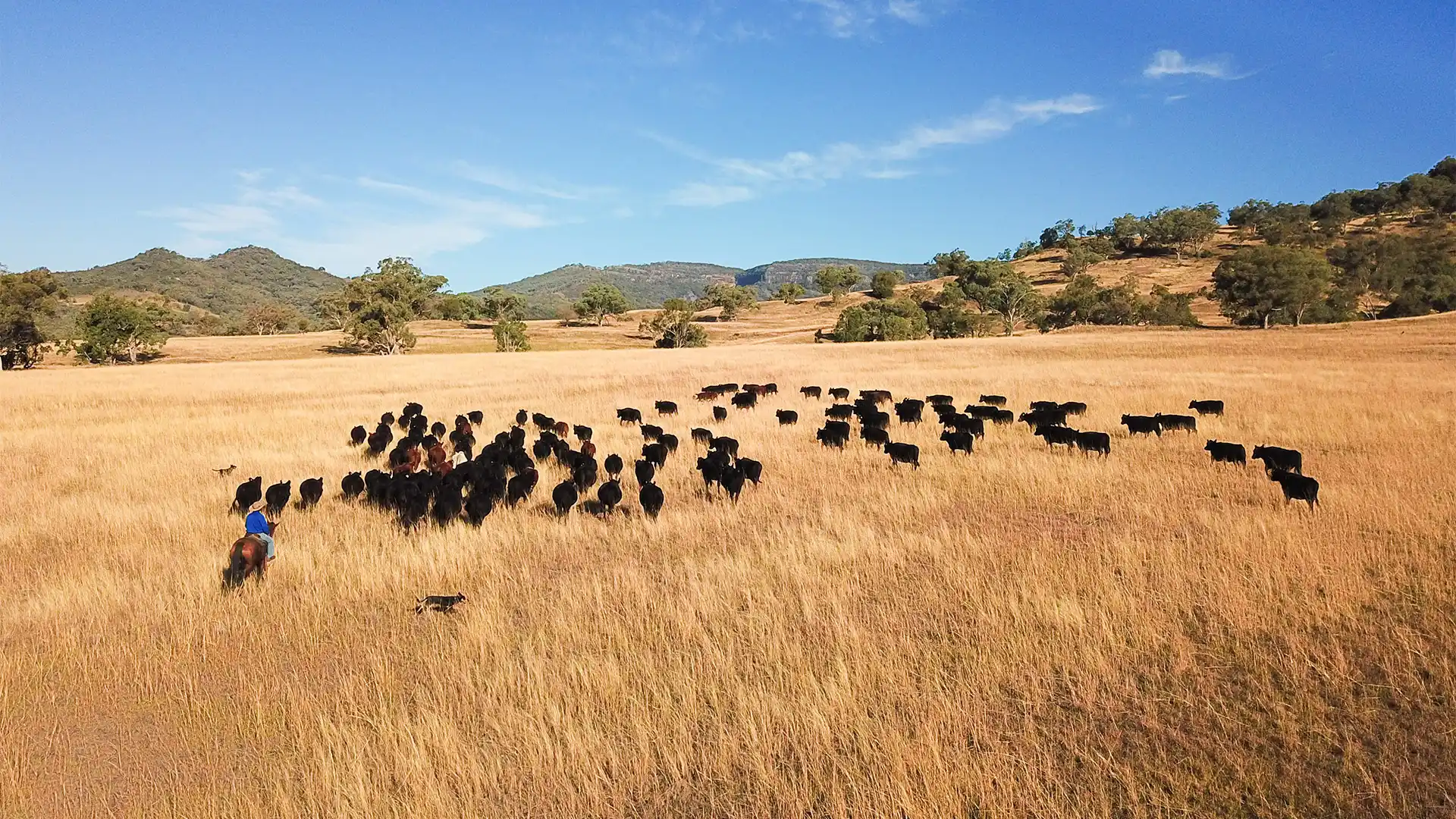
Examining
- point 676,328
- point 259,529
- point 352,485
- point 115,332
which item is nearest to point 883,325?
point 676,328

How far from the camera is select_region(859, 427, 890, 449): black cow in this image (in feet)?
48.4

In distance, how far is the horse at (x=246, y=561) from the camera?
698 centimetres

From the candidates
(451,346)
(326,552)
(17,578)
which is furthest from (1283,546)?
(451,346)

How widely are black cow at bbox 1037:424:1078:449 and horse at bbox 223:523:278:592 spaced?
44.9 ft

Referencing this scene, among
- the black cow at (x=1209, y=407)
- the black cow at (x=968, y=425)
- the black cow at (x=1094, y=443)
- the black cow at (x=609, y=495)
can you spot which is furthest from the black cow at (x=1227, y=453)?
the black cow at (x=609, y=495)

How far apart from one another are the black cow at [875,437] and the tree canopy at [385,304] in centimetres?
7400

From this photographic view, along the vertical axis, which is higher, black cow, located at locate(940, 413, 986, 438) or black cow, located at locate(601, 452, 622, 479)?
black cow, located at locate(601, 452, 622, 479)

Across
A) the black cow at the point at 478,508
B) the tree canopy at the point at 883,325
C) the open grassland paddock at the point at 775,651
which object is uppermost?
the tree canopy at the point at 883,325

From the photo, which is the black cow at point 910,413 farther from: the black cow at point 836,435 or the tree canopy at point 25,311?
the tree canopy at point 25,311

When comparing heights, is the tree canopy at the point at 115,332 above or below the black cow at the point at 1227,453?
above

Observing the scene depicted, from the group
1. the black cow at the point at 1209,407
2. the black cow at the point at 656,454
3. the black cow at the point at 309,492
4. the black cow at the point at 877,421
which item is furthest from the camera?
the black cow at the point at 1209,407

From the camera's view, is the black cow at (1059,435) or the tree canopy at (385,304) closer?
the black cow at (1059,435)

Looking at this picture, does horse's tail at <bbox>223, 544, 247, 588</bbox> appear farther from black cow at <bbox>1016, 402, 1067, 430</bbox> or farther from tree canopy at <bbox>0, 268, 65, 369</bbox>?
tree canopy at <bbox>0, 268, 65, 369</bbox>

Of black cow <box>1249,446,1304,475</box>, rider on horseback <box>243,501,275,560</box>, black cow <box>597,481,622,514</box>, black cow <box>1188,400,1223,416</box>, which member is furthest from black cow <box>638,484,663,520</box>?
black cow <box>1188,400,1223,416</box>
